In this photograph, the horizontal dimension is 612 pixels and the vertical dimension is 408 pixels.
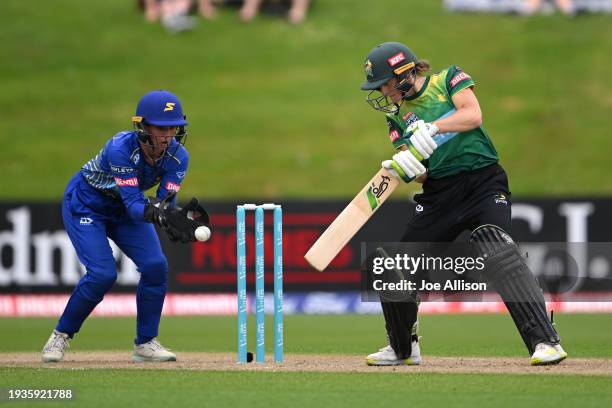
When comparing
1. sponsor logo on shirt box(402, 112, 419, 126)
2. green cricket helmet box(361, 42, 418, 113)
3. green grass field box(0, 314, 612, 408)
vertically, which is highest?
green cricket helmet box(361, 42, 418, 113)

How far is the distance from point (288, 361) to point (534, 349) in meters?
1.65

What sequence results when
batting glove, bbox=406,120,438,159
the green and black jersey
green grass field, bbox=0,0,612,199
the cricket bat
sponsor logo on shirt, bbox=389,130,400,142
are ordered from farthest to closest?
green grass field, bbox=0,0,612,199, sponsor logo on shirt, bbox=389,130,400,142, the green and black jersey, the cricket bat, batting glove, bbox=406,120,438,159

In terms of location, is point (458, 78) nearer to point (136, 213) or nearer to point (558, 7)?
point (136, 213)

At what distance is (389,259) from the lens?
6.51 metres

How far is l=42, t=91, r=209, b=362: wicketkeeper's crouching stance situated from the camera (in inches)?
263

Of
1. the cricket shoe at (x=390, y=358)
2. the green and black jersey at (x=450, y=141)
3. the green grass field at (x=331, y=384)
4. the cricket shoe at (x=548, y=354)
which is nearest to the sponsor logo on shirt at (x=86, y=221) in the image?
the green grass field at (x=331, y=384)

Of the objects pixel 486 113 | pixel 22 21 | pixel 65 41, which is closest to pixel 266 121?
pixel 486 113

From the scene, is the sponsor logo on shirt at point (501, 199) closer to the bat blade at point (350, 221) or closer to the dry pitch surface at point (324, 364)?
the bat blade at point (350, 221)

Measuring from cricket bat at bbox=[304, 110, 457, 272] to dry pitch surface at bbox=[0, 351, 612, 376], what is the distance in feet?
2.26

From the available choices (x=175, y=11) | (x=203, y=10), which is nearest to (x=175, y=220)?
(x=175, y=11)

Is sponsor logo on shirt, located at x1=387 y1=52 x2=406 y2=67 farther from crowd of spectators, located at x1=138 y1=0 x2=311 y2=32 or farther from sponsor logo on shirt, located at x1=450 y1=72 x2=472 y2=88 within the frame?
crowd of spectators, located at x1=138 y1=0 x2=311 y2=32

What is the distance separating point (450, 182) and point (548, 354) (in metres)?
1.16

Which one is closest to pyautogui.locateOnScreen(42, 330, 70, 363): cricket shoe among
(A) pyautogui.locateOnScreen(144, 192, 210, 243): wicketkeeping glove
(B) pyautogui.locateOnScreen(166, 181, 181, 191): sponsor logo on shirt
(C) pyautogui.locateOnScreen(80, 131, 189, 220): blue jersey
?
(C) pyautogui.locateOnScreen(80, 131, 189, 220): blue jersey

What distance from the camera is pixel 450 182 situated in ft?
21.2
